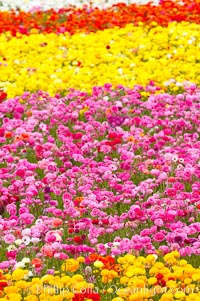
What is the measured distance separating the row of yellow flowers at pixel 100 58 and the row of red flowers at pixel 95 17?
0.43 m

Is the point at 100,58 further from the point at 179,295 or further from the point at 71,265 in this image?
the point at 179,295

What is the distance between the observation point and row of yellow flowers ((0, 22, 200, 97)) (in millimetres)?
11312

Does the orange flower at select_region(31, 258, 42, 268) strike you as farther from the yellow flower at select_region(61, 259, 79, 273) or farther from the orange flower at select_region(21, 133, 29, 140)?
the orange flower at select_region(21, 133, 29, 140)

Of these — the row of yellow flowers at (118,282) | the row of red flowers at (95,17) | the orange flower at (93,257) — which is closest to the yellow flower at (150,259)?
the row of yellow flowers at (118,282)

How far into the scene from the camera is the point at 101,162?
809 centimetres

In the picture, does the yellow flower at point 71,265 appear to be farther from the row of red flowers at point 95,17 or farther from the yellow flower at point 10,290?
the row of red flowers at point 95,17

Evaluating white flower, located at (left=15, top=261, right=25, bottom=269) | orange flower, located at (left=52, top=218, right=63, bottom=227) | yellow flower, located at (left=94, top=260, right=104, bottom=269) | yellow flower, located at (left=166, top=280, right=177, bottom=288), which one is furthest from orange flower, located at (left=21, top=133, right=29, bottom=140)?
yellow flower, located at (left=166, top=280, right=177, bottom=288)

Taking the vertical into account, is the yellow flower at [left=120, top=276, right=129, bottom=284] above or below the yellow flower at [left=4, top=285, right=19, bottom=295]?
above

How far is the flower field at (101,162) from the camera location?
567 centimetres

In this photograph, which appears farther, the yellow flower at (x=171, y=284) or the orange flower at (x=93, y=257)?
the orange flower at (x=93, y=257)

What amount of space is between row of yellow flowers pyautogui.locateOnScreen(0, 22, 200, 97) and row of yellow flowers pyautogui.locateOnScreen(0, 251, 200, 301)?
18.0ft

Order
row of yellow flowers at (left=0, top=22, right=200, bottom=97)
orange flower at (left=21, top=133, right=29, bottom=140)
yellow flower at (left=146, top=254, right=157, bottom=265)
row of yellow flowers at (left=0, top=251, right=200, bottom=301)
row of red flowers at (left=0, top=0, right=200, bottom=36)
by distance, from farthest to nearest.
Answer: row of red flowers at (left=0, top=0, right=200, bottom=36), row of yellow flowers at (left=0, top=22, right=200, bottom=97), orange flower at (left=21, top=133, right=29, bottom=140), yellow flower at (left=146, top=254, right=157, bottom=265), row of yellow flowers at (left=0, top=251, right=200, bottom=301)

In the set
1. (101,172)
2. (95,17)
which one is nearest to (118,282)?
(101,172)

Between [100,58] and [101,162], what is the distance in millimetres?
4835
